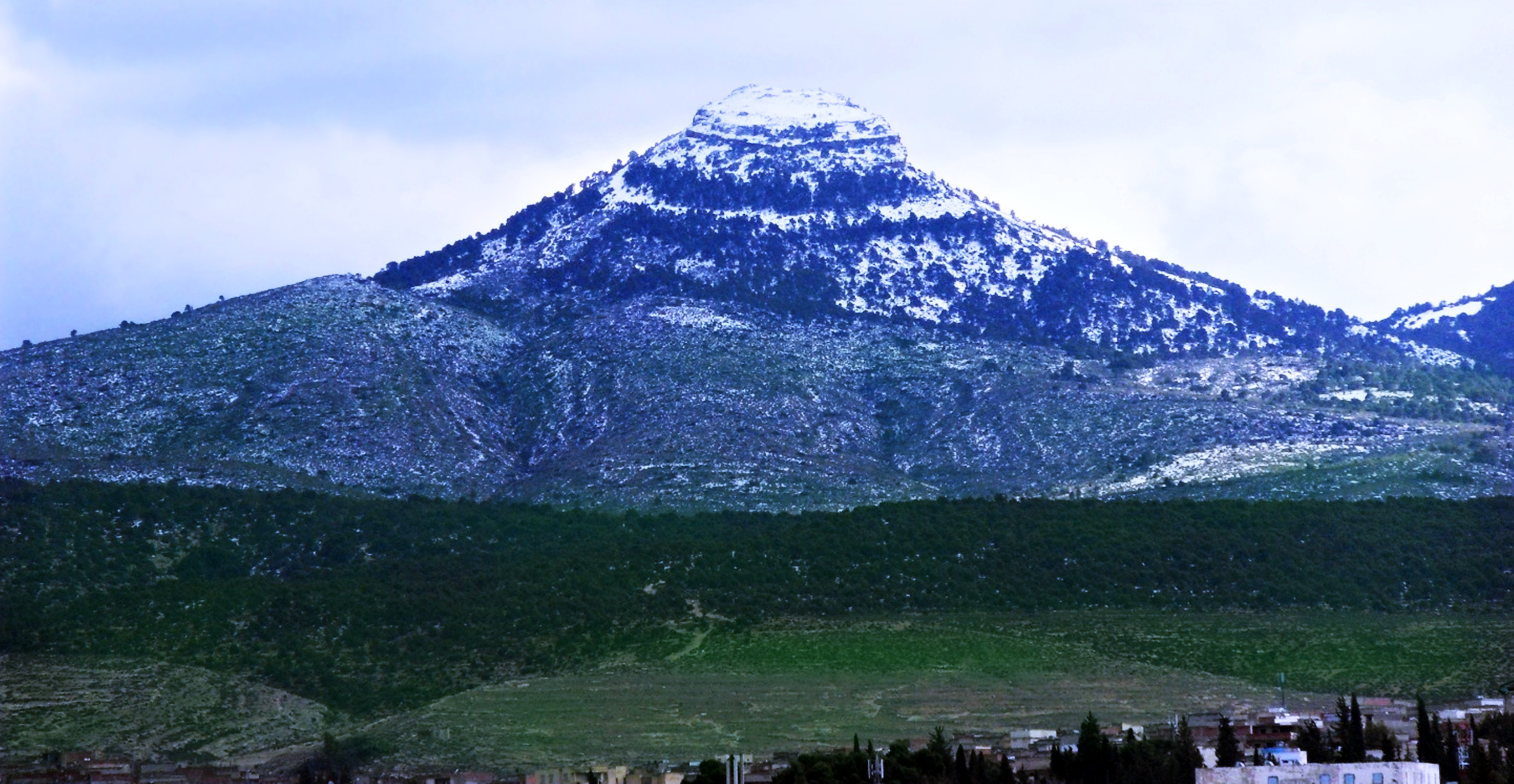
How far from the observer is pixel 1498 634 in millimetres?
100625

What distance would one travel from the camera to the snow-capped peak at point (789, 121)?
174 m

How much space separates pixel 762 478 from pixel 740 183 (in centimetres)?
4612

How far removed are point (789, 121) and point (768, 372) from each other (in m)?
43.0

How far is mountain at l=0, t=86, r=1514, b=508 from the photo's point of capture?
4953 inches

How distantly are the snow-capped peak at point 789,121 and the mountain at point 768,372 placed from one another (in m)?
0.92

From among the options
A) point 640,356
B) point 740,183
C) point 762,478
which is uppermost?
point 740,183

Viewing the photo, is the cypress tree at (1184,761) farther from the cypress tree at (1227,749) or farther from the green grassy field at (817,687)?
the green grassy field at (817,687)

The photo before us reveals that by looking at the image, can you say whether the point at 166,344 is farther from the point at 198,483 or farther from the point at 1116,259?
the point at 1116,259

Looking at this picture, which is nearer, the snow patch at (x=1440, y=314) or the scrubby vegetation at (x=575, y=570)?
the scrubby vegetation at (x=575, y=570)

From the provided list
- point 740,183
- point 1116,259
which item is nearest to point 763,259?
point 740,183

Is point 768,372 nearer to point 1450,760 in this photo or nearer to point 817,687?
point 817,687

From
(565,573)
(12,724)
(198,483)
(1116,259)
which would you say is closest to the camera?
(12,724)

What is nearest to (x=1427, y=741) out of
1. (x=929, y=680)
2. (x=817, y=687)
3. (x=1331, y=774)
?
(x=1331, y=774)

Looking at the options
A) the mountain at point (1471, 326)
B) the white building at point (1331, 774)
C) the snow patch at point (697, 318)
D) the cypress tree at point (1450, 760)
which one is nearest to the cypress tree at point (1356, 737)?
the cypress tree at point (1450, 760)
